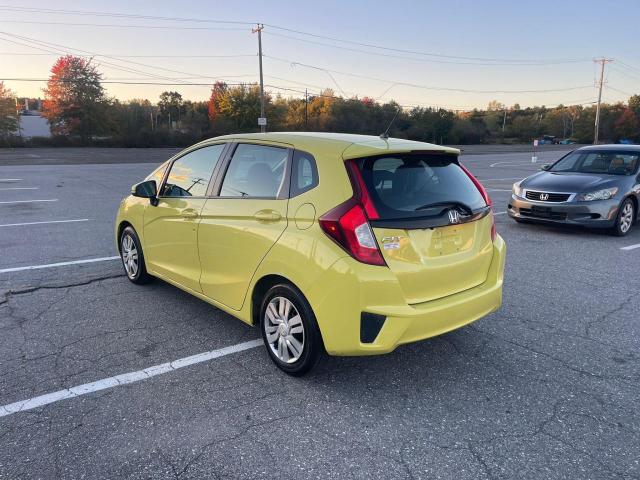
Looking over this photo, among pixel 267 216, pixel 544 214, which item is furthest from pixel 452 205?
pixel 544 214

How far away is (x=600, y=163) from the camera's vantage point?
352 inches

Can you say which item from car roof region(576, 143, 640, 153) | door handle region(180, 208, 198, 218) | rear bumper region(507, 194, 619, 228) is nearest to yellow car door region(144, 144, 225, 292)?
door handle region(180, 208, 198, 218)

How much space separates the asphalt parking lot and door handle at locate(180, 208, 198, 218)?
37.6 inches

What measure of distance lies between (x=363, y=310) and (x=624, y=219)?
728cm

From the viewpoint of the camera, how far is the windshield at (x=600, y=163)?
8672 mm

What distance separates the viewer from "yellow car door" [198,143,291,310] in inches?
133

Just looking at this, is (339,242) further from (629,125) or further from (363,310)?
(629,125)

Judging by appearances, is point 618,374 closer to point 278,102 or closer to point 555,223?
point 555,223

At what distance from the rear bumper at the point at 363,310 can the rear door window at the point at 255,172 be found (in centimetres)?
86

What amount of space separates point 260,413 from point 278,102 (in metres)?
72.9

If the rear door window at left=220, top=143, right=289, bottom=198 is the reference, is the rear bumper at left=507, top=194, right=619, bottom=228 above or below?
below

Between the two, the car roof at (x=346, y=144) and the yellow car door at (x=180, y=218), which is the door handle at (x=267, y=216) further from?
the yellow car door at (x=180, y=218)

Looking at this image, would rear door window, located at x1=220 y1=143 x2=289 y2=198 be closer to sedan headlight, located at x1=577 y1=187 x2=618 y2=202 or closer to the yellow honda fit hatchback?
the yellow honda fit hatchback

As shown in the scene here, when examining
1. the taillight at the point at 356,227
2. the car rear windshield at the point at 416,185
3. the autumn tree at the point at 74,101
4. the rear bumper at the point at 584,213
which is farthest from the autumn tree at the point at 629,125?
the taillight at the point at 356,227
